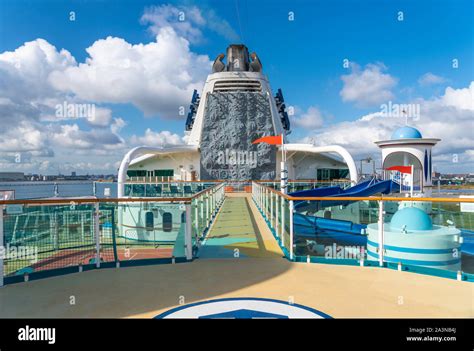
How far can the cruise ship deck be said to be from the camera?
2.41 metres

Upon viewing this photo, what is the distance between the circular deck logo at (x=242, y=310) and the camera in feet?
7.45

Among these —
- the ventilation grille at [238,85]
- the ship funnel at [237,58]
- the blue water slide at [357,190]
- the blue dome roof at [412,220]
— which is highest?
the ship funnel at [237,58]

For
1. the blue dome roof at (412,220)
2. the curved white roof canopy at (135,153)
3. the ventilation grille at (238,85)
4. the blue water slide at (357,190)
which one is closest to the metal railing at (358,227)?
the blue dome roof at (412,220)

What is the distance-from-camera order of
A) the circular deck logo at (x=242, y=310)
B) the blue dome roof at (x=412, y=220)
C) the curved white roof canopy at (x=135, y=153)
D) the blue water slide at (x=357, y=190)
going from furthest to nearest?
the curved white roof canopy at (x=135, y=153), the blue water slide at (x=357, y=190), the blue dome roof at (x=412, y=220), the circular deck logo at (x=242, y=310)

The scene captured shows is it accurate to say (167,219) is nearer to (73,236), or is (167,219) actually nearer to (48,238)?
(73,236)

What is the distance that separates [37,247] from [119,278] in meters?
2.93

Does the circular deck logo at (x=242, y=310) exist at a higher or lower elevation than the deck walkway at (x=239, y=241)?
lower

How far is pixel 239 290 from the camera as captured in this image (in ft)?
9.27

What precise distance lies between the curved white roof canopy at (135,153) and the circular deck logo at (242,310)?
44.2 feet

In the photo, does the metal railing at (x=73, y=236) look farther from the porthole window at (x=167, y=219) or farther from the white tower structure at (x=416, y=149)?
the white tower structure at (x=416, y=149)

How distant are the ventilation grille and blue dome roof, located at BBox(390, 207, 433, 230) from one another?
21781mm

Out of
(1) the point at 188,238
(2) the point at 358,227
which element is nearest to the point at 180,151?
(2) the point at 358,227

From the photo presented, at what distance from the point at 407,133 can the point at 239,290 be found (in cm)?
1382

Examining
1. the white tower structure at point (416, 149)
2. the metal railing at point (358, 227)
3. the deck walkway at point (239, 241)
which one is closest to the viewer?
the metal railing at point (358, 227)
